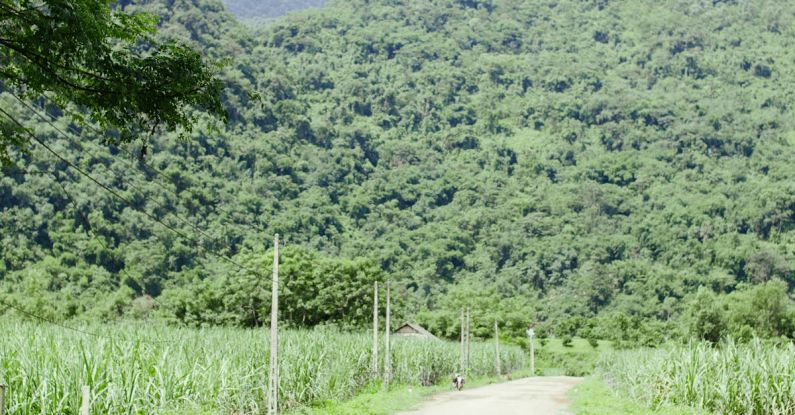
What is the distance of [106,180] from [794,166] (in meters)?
108

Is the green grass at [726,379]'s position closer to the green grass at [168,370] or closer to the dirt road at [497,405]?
the dirt road at [497,405]

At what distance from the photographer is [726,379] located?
56.3 feet

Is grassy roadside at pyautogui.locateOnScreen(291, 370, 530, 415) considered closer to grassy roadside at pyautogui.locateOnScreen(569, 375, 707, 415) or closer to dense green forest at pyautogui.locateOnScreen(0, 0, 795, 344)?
grassy roadside at pyautogui.locateOnScreen(569, 375, 707, 415)

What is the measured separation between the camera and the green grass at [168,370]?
11.2 metres

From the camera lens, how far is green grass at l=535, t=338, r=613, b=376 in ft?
241

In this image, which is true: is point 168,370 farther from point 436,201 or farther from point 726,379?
point 436,201

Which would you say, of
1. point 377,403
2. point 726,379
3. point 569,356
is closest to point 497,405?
point 377,403

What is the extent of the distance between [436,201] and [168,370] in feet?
429

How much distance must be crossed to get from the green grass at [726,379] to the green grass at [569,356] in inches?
1994

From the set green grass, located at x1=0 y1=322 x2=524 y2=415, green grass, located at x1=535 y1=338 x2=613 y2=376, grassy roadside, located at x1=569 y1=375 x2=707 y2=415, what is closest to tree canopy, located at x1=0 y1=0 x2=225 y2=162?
green grass, located at x1=0 y1=322 x2=524 y2=415

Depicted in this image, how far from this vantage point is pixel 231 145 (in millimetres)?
117875

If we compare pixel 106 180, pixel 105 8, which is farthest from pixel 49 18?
pixel 106 180

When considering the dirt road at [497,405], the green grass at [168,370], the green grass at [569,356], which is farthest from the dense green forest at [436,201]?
the dirt road at [497,405]

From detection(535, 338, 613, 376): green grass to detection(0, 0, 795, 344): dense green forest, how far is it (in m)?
4.10
